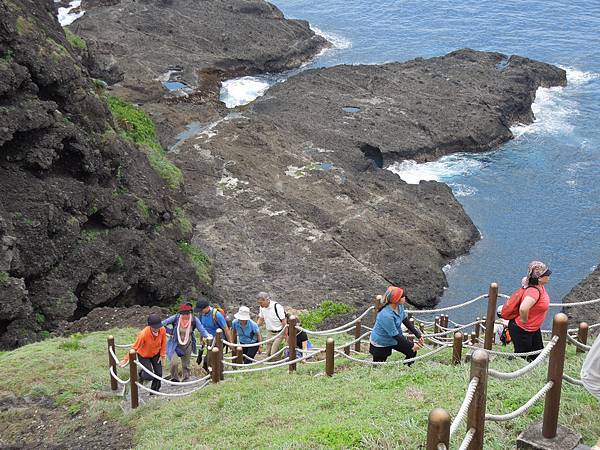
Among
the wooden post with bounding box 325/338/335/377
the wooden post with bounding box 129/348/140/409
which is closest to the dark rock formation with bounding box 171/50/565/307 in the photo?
the wooden post with bounding box 129/348/140/409

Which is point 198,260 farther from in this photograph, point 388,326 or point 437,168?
point 437,168

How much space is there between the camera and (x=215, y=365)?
12.4 m

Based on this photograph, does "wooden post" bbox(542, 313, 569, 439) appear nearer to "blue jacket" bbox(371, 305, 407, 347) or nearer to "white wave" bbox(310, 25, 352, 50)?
"blue jacket" bbox(371, 305, 407, 347)

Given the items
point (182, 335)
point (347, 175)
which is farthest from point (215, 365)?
point (347, 175)

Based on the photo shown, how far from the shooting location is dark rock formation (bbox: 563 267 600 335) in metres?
26.4

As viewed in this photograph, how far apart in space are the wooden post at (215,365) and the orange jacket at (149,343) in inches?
38.5

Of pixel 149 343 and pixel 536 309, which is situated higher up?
pixel 536 309

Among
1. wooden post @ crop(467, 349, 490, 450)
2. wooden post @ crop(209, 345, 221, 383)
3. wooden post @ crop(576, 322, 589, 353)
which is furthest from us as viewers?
wooden post @ crop(209, 345, 221, 383)

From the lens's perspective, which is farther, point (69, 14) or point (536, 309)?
point (69, 14)

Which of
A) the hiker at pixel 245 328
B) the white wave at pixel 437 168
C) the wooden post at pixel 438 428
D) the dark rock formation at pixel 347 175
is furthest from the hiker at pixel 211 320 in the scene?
the white wave at pixel 437 168

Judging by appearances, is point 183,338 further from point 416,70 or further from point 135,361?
point 416,70

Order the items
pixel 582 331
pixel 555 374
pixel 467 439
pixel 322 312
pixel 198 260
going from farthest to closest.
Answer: pixel 198 260 < pixel 322 312 < pixel 582 331 < pixel 555 374 < pixel 467 439

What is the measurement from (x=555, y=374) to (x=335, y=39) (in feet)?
216

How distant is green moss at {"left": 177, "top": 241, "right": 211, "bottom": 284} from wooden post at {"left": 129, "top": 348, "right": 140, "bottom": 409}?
14471 mm
